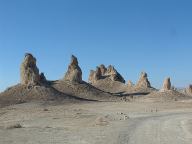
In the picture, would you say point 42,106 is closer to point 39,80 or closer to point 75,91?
point 39,80

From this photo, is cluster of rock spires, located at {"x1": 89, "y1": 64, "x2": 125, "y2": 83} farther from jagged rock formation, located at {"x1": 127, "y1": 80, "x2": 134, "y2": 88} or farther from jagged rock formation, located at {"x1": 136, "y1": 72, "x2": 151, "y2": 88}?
jagged rock formation, located at {"x1": 136, "y1": 72, "x2": 151, "y2": 88}

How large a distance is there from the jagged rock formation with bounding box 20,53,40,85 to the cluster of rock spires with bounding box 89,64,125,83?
34955mm

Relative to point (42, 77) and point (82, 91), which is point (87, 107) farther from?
point (82, 91)

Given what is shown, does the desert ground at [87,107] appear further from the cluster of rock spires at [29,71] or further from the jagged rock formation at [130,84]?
the jagged rock formation at [130,84]

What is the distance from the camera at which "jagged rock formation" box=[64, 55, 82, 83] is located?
87250 mm

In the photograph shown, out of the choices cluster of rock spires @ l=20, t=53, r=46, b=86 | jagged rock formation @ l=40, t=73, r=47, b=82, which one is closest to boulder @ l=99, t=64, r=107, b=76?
jagged rock formation @ l=40, t=73, r=47, b=82

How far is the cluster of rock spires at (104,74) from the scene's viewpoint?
110000 mm

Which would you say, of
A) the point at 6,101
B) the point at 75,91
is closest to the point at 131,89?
the point at 75,91

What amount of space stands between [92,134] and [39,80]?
181ft

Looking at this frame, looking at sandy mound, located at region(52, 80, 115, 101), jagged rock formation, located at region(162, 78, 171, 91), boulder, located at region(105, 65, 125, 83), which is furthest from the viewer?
boulder, located at region(105, 65, 125, 83)

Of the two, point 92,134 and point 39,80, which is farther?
point 39,80

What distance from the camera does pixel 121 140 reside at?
21406 millimetres

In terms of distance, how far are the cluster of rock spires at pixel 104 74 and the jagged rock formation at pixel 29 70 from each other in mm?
34955

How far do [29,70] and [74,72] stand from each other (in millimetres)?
14431
